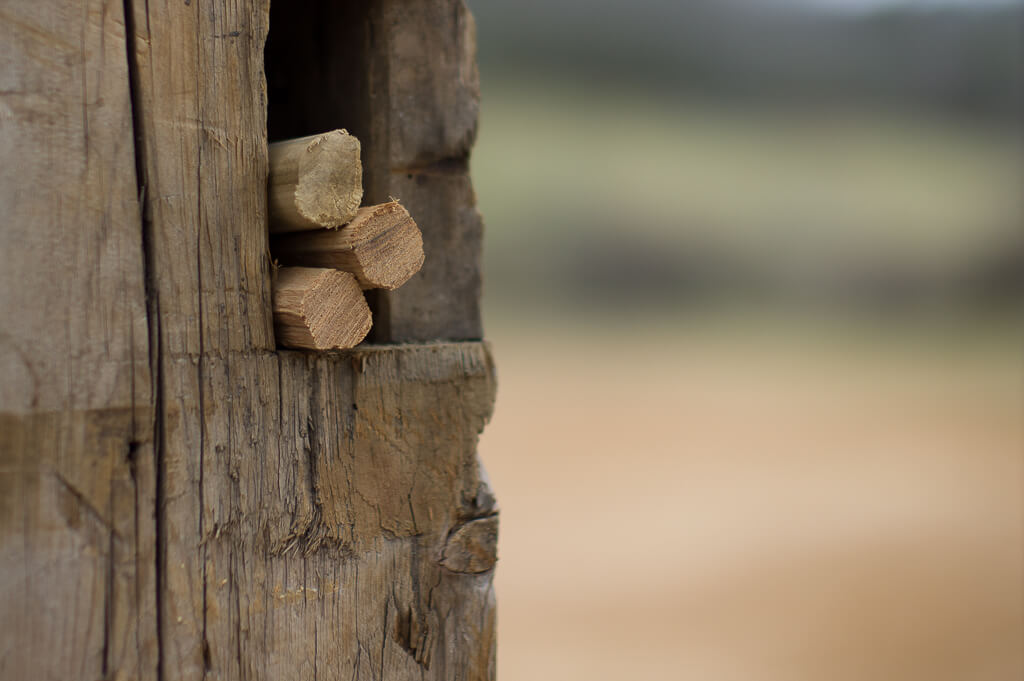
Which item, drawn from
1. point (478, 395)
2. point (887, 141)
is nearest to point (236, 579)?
point (478, 395)

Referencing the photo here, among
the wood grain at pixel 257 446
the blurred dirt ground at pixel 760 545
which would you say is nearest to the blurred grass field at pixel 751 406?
the blurred dirt ground at pixel 760 545

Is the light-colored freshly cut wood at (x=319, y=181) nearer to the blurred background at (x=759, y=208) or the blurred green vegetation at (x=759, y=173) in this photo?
the blurred background at (x=759, y=208)

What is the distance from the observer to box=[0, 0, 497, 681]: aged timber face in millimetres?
1129

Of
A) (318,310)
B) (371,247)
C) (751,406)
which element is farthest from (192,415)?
(751,406)

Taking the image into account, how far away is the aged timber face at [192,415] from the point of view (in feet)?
3.70

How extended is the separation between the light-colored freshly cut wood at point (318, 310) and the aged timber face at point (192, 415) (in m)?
0.04

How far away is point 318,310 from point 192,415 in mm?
234

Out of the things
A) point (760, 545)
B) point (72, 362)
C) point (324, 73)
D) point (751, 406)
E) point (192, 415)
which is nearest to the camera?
point (72, 362)

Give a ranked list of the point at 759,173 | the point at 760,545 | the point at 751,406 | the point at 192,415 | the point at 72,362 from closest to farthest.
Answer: the point at 72,362 < the point at 192,415 < the point at 760,545 < the point at 751,406 < the point at 759,173

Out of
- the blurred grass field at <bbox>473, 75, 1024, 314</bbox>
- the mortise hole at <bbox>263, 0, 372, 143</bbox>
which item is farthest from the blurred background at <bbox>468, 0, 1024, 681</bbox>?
the mortise hole at <bbox>263, 0, 372, 143</bbox>

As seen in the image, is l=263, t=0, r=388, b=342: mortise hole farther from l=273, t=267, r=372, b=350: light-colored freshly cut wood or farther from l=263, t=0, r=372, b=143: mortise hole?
l=273, t=267, r=372, b=350: light-colored freshly cut wood

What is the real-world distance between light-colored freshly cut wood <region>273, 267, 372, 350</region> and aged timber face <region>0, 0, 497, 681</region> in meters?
0.04

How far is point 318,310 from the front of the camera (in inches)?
51.3

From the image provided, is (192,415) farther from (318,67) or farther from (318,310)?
(318,67)
